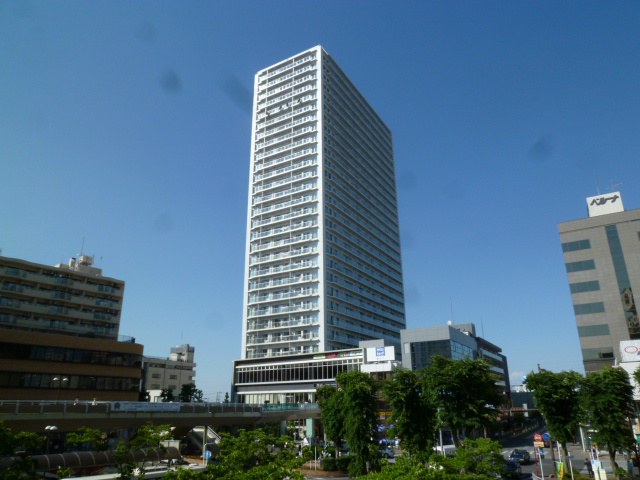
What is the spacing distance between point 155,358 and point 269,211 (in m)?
67.7

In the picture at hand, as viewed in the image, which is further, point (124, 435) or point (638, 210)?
point (638, 210)

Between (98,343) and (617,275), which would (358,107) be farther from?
(98,343)

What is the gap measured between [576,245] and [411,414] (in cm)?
Result: 6826

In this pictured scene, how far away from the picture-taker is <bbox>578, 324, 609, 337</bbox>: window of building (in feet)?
276

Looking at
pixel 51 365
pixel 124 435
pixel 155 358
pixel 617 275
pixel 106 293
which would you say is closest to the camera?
pixel 124 435

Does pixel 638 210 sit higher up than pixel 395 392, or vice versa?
pixel 638 210

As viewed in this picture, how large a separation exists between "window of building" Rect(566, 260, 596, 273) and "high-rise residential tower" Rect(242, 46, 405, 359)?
148 ft

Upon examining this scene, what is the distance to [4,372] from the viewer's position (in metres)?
61.2

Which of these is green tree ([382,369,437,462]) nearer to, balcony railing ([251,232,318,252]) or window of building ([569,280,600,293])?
balcony railing ([251,232,318,252])

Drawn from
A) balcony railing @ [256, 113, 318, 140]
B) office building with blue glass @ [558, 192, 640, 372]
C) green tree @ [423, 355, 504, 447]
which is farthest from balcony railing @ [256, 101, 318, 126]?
green tree @ [423, 355, 504, 447]

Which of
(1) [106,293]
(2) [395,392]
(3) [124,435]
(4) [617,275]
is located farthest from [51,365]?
(4) [617,275]

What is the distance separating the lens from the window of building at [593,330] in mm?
84062

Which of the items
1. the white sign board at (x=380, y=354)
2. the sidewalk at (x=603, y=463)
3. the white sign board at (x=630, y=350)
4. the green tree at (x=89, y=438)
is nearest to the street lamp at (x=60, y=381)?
the green tree at (x=89, y=438)

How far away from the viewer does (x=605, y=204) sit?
94.2 meters
